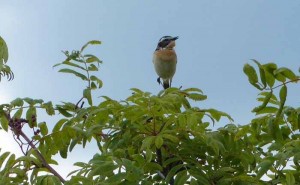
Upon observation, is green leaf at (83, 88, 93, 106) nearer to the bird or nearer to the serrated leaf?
the serrated leaf

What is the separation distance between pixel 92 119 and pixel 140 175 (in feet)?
3.21

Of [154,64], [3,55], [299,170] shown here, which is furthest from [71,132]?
[154,64]

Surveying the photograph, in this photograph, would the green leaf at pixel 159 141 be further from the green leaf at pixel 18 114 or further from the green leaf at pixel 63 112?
the green leaf at pixel 18 114

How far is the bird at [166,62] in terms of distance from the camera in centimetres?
1150

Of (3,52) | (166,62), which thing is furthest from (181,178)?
(166,62)

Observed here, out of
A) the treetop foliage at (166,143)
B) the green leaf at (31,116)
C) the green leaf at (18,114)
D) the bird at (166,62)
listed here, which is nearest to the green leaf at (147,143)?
the treetop foliage at (166,143)

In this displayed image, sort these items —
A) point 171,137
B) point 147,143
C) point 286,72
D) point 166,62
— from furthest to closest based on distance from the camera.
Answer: point 166,62, point 171,137, point 147,143, point 286,72

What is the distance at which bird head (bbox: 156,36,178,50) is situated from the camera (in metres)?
12.0

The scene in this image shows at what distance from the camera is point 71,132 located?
427 centimetres

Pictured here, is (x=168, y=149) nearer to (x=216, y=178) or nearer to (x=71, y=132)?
(x=216, y=178)

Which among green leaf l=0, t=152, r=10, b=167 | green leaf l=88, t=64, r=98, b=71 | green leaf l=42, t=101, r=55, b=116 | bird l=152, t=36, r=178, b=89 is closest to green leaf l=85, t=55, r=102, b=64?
green leaf l=88, t=64, r=98, b=71

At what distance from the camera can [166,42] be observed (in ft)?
39.5

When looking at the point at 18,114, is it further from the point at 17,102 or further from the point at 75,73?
the point at 75,73

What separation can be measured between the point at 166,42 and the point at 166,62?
0.73 m
